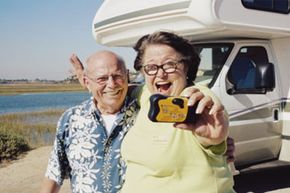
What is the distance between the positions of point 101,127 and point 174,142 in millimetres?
680

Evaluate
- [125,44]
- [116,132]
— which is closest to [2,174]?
[125,44]

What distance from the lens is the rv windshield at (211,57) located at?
556cm

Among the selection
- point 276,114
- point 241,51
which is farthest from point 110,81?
point 276,114

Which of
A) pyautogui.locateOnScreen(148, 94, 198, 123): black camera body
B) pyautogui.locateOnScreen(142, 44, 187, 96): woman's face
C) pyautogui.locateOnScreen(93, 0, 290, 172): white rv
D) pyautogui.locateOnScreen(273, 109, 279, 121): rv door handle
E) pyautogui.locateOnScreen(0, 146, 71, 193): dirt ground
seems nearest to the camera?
pyautogui.locateOnScreen(148, 94, 198, 123): black camera body

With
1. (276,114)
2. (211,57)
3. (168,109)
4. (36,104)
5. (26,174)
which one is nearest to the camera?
(168,109)

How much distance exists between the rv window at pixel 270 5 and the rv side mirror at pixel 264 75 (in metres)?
0.69

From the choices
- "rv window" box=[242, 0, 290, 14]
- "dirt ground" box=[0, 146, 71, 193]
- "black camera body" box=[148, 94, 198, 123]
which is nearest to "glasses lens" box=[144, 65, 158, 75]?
"black camera body" box=[148, 94, 198, 123]

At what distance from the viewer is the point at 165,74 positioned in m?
1.96

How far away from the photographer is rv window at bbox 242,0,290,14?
5.34 metres

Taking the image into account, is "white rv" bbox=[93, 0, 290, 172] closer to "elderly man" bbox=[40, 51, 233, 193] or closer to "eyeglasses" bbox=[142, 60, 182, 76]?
"elderly man" bbox=[40, 51, 233, 193]

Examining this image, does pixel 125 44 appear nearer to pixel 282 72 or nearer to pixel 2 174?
pixel 282 72

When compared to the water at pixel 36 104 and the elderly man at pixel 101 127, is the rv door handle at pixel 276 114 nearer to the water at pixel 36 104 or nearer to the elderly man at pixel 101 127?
the elderly man at pixel 101 127

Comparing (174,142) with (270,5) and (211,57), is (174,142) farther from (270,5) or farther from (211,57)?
(270,5)

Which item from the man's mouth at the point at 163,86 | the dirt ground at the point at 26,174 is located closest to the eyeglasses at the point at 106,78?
the man's mouth at the point at 163,86
